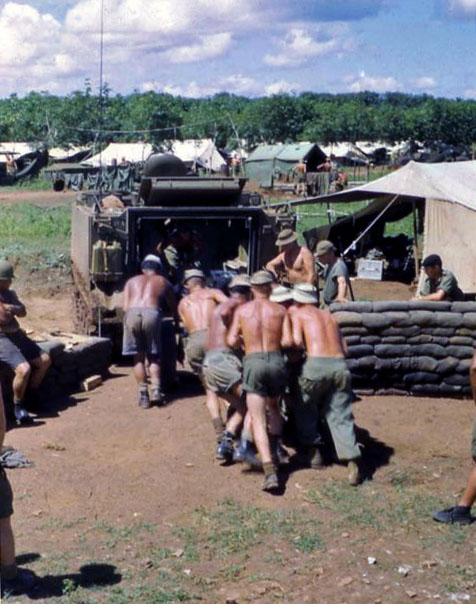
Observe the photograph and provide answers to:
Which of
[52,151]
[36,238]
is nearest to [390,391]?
Result: [36,238]

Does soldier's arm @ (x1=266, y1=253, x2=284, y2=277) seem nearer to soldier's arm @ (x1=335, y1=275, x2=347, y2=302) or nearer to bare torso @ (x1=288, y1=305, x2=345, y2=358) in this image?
soldier's arm @ (x1=335, y1=275, x2=347, y2=302)

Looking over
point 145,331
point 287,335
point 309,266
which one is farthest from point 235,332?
point 309,266

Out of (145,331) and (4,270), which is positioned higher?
(4,270)

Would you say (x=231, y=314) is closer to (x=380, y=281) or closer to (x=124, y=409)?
(x=124, y=409)

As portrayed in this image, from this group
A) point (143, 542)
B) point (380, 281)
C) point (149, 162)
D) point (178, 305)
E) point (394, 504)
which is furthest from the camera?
point (380, 281)

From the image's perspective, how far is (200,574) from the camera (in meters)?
6.88

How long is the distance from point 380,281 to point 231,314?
10.6 m

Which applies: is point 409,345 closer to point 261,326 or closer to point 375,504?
point 261,326

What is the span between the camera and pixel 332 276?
12008 mm

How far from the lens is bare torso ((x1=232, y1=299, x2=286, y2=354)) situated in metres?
8.73

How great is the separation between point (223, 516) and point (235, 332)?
1.78 meters

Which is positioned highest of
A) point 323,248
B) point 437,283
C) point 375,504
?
point 323,248

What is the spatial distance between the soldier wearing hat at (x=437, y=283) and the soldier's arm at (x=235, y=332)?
319 cm

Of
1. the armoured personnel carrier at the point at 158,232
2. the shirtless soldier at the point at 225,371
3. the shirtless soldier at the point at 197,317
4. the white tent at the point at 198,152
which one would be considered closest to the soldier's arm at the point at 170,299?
the shirtless soldier at the point at 197,317
